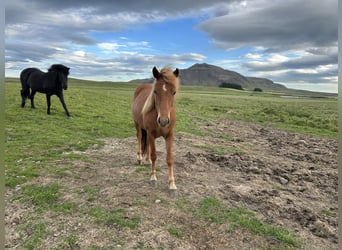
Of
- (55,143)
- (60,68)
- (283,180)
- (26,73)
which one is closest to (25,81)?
(26,73)

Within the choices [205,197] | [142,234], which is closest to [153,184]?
[205,197]

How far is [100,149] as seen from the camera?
29.6 feet

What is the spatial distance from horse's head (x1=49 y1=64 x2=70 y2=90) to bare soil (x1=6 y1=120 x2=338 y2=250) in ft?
18.8

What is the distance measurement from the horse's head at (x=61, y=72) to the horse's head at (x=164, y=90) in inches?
370

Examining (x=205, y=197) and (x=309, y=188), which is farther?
(x=309, y=188)

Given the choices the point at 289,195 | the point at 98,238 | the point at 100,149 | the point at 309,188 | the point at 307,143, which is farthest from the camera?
the point at 307,143

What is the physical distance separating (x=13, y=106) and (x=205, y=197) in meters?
14.0

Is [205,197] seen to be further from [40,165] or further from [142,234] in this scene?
[40,165]

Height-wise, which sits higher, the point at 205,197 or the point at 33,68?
the point at 33,68

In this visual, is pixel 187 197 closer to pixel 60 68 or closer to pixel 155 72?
pixel 155 72

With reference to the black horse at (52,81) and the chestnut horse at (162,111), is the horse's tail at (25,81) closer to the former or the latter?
the black horse at (52,81)

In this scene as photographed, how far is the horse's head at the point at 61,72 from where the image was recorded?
13422mm

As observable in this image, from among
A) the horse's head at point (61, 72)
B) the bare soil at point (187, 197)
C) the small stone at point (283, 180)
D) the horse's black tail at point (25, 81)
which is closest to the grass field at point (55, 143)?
the bare soil at point (187, 197)

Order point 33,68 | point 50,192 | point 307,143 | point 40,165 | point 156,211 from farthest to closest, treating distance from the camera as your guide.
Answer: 1. point 33,68
2. point 307,143
3. point 40,165
4. point 50,192
5. point 156,211
